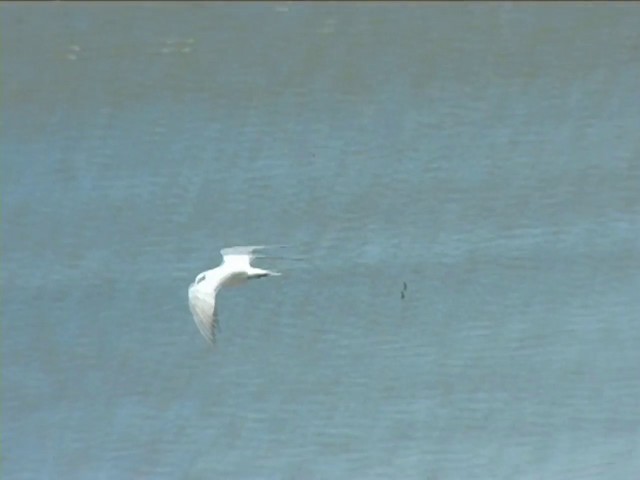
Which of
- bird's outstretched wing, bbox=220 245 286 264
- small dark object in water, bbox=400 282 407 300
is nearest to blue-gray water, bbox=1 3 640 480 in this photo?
small dark object in water, bbox=400 282 407 300

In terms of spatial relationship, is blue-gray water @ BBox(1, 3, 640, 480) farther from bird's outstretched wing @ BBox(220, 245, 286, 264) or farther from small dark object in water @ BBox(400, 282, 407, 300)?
bird's outstretched wing @ BBox(220, 245, 286, 264)

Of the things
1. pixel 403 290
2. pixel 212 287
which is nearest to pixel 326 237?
pixel 403 290

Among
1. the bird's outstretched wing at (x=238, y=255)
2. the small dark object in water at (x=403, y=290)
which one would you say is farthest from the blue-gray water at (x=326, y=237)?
the bird's outstretched wing at (x=238, y=255)

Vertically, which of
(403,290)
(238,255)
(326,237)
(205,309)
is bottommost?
(205,309)

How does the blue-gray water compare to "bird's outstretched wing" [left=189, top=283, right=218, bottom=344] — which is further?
the blue-gray water

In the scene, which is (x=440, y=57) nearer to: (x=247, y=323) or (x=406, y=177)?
(x=406, y=177)

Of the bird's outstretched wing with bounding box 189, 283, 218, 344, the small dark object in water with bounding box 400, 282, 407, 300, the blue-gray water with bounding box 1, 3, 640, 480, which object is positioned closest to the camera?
the bird's outstretched wing with bounding box 189, 283, 218, 344

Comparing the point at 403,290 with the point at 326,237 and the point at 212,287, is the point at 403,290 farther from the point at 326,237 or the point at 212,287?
the point at 212,287
